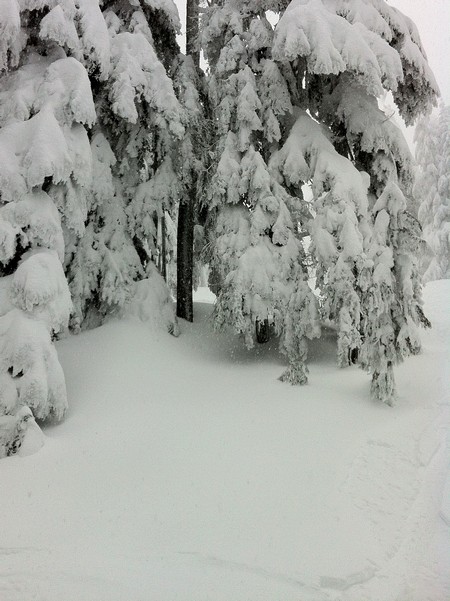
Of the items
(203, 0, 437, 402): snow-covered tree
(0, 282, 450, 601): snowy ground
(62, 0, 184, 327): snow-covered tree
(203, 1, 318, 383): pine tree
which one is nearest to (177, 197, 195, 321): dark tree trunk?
(62, 0, 184, 327): snow-covered tree

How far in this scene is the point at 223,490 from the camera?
638 cm

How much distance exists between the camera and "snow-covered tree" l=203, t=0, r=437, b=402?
974cm

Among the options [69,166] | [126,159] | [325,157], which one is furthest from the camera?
[126,159]

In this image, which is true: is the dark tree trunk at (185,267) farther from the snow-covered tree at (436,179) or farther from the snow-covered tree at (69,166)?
the snow-covered tree at (436,179)

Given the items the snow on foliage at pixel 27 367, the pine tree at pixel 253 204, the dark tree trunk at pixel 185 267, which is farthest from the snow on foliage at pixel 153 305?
the snow on foliage at pixel 27 367

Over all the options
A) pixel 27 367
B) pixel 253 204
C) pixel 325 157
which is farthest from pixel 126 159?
pixel 27 367

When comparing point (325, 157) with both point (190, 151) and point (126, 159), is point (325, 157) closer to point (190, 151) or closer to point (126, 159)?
point (190, 151)

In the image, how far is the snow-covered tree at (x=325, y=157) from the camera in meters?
9.74

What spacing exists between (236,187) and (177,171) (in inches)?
88.7

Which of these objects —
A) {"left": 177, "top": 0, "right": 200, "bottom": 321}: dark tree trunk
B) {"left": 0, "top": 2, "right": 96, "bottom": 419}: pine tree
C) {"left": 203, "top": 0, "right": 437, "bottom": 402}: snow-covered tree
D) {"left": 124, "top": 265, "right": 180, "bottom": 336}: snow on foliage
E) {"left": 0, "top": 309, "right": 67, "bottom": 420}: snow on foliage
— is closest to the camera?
{"left": 0, "top": 309, "right": 67, "bottom": 420}: snow on foliage

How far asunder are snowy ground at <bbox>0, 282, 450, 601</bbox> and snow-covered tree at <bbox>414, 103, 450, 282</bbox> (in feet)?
59.2

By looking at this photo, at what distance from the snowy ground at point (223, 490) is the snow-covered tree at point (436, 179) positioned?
1804 centimetres

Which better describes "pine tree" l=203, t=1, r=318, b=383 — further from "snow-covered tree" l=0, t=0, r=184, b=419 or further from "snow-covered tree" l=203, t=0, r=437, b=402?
"snow-covered tree" l=0, t=0, r=184, b=419

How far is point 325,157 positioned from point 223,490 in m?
6.86
